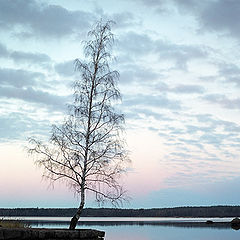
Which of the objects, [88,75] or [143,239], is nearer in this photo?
[88,75]

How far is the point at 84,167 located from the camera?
3216 cm

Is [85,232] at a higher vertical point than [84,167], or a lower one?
lower

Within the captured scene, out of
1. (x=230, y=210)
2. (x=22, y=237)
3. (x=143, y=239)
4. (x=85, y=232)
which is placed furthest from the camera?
(x=230, y=210)

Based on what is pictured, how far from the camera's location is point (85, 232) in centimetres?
2845

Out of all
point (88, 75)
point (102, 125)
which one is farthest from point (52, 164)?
point (88, 75)

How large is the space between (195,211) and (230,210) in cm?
1428

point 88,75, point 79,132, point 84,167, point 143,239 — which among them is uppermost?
point 88,75

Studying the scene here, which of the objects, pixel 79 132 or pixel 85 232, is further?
pixel 79 132

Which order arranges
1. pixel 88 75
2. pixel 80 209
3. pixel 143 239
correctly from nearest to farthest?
pixel 80 209 → pixel 88 75 → pixel 143 239

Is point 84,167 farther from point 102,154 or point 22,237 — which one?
point 22,237

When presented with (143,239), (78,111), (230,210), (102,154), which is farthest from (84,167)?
(230,210)

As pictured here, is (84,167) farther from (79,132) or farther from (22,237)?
(22,237)

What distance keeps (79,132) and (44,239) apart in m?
8.67

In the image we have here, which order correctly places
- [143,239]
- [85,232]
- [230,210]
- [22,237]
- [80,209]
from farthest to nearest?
[230,210], [143,239], [80,209], [85,232], [22,237]
